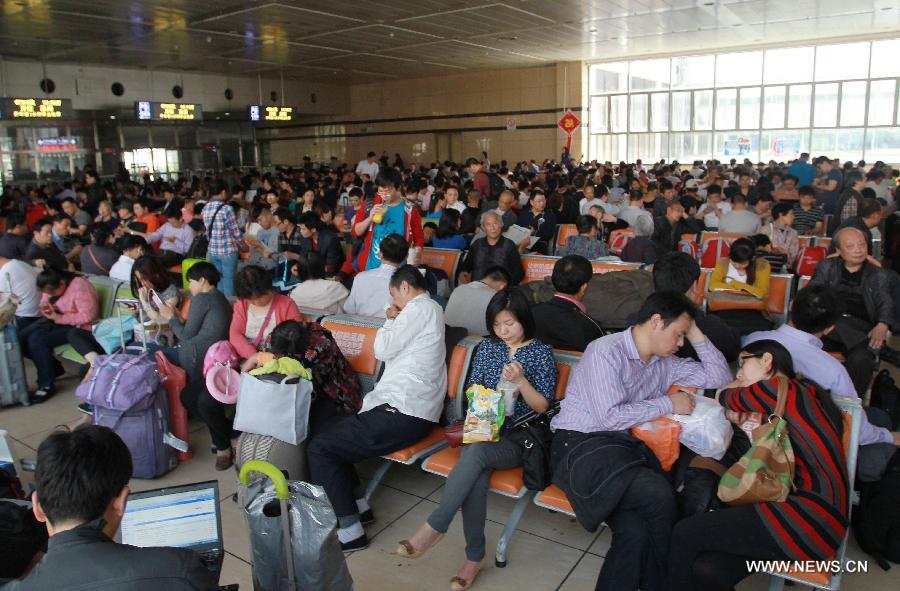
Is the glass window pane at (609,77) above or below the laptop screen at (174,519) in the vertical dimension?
above

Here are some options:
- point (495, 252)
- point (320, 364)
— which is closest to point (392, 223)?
point (495, 252)

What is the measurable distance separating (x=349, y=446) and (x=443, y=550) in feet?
2.43

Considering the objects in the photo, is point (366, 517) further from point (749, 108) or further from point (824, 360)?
point (749, 108)

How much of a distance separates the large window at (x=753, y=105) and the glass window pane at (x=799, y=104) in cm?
3

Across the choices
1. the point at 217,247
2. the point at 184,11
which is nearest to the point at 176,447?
the point at 217,247

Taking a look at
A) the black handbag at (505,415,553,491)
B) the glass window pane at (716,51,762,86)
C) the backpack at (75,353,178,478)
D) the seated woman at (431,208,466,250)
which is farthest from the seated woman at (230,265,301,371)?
the glass window pane at (716,51,762,86)

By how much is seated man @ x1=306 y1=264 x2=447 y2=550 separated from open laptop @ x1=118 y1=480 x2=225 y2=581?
1269mm

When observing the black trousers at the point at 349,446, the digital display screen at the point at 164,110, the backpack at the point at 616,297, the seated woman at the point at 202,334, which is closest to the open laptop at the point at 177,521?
the black trousers at the point at 349,446

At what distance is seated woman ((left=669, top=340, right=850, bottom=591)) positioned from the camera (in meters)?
2.57

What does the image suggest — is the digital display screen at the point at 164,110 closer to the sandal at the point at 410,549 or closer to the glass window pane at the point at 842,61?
the sandal at the point at 410,549

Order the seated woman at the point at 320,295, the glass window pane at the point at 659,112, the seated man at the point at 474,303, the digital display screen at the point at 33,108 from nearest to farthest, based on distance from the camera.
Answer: the seated man at the point at 474,303
the seated woman at the point at 320,295
the digital display screen at the point at 33,108
the glass window pane at the point at 659,112

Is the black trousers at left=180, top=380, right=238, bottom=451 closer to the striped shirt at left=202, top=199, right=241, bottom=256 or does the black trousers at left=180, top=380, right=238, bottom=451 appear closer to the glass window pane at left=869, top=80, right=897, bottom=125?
the striped shirt at left=202, top=199, right=241, bottom=256

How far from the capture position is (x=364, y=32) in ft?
46.7

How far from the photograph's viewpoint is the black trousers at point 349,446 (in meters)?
3.55
